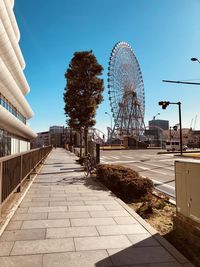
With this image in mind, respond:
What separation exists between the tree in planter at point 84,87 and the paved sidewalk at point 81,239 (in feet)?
60.0

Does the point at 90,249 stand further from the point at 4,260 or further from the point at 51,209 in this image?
the point at 51,209

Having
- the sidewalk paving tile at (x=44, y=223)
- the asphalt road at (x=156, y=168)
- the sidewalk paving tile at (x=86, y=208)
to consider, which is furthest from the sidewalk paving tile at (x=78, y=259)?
the asphalt road at (x=156, y=168)

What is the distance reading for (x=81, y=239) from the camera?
4.84m

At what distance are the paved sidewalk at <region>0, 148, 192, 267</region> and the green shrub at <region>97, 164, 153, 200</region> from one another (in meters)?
1.60

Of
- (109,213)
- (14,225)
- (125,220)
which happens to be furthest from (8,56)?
(125,220)

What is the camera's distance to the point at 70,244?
180 inches

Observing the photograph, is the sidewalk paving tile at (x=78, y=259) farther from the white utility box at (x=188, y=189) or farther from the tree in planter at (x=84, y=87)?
the tree in planter at (x=84, y=87)

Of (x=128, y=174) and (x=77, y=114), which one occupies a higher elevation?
(x=77, y=114)

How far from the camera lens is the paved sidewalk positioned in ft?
12.9

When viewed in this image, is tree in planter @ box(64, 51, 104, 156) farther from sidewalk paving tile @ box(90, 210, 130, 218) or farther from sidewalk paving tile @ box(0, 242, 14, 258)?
sidewalk paving tile @ box(0, 242, 14, 258)

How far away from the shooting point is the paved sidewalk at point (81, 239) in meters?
3.92

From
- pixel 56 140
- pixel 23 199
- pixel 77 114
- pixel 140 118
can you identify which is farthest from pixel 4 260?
pixel 56 140

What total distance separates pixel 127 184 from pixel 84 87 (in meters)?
17.9

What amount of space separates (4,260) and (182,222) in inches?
125
